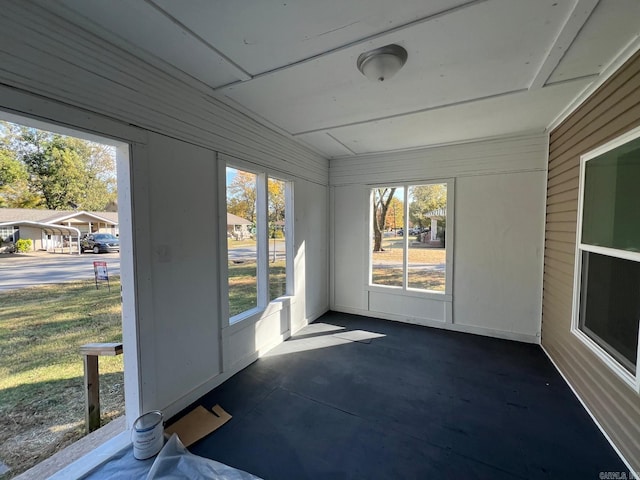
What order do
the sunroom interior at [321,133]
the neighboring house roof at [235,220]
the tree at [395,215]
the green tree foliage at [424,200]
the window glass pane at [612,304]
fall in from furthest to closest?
the tree at [395,215]
the green tree foliage at [424,200]
the neighboring house roof at [235,220]
the window glass pane at [612,304]
the sunroom interior at [321,133]

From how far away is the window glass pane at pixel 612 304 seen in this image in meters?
1.76

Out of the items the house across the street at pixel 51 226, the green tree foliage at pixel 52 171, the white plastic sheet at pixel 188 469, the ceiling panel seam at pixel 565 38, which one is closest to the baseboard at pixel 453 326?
the ceiling panel seam at pixel 565 38

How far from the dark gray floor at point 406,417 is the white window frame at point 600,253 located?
55 cm

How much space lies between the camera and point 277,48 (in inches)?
66.2

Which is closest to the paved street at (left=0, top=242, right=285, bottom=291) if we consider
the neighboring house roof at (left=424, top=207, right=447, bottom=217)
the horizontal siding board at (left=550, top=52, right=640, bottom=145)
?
the neighboring house roof at (left=424, top=207, right=447, bottom=217)

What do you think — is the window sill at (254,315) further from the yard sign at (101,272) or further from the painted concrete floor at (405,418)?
the yard sign at (101,272)

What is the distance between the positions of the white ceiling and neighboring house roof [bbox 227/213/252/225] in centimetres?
112

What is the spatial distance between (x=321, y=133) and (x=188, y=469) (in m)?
3.42

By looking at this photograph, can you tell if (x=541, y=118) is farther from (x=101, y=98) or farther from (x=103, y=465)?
(x=103, y=465)

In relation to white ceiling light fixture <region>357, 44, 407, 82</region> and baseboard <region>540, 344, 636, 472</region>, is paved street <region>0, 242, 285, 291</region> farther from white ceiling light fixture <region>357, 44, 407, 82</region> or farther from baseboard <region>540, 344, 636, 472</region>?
baseboard <region>540, 344, 636, 472</region>

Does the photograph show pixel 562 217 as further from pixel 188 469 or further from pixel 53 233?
pixel 53 233

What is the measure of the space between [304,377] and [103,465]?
162 centimetres

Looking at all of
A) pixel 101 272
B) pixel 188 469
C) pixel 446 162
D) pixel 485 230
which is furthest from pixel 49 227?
pixel 485 230

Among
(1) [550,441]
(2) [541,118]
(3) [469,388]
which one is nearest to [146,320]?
(3) [469,388]
